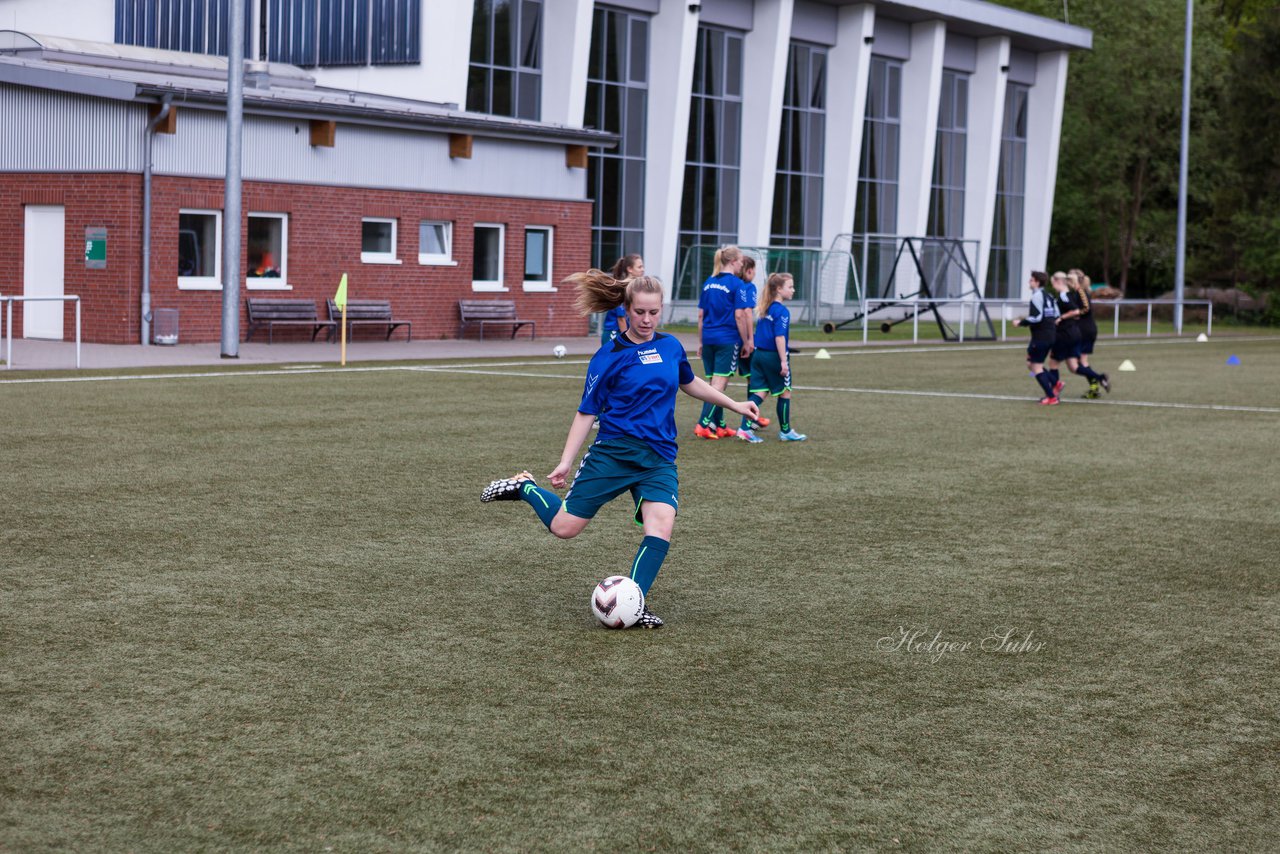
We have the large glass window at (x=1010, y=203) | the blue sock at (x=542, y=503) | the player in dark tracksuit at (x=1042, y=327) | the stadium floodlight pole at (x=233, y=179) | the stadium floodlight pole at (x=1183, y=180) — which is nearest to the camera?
the blue sock at (x=542, y=503)

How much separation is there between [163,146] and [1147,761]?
80.4 feet

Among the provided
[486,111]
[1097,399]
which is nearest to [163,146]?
[486,111]

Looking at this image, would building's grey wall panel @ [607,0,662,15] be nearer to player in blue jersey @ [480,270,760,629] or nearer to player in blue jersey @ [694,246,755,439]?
player in blue jersey @ [694,246,755,439]

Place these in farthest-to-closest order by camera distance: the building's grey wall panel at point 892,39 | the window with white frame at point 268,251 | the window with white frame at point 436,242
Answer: the building's grey wall panel at point 892,39, the window with white frame at point 436,242, the window with white frame at point 268,251

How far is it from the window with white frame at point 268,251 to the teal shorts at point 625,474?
887 inches

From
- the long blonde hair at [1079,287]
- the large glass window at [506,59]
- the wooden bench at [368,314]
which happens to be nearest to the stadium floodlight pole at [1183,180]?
the large glass window at [506,59]

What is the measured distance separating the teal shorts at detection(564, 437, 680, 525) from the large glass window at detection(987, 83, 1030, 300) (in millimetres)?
49477

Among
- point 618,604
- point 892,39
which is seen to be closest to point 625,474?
point 618,604

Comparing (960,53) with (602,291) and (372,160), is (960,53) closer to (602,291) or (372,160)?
(372,160)

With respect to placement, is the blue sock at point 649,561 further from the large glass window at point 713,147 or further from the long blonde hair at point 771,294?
the large glass window at point 713,147

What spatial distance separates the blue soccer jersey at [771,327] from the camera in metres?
14.2

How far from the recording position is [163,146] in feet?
88.2

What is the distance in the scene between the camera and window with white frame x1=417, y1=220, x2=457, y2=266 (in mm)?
31453

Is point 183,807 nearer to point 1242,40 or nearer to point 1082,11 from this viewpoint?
point 1242,40
